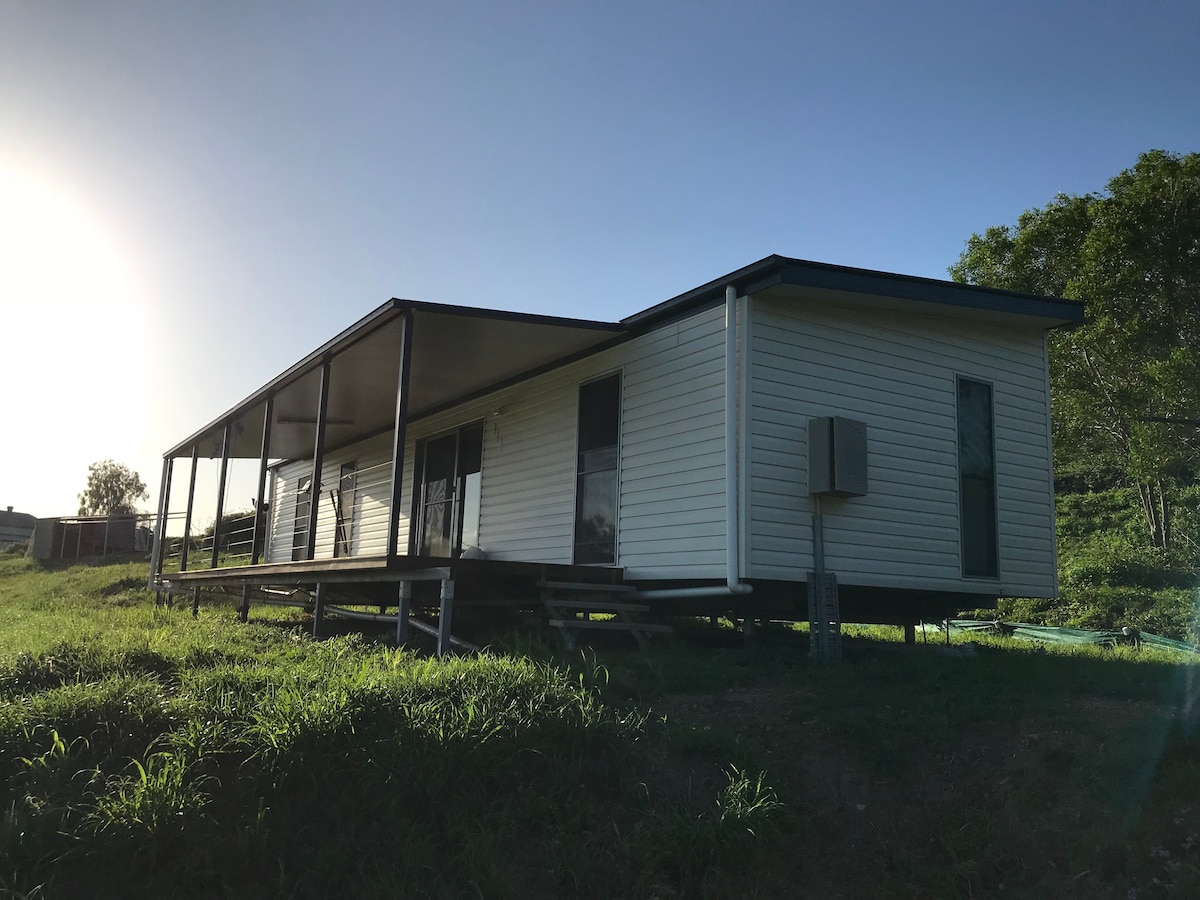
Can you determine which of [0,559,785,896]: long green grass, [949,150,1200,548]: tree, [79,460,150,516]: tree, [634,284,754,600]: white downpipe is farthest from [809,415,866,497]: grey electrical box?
[79,460,150,516]: tree

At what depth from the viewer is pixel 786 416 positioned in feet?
28.2

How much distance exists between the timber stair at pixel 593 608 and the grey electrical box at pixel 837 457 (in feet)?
6.33

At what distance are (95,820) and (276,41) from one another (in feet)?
25.5

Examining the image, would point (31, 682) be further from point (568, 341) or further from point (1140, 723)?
point (1140, 723)

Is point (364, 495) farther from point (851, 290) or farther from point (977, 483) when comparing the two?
point (977, 483)

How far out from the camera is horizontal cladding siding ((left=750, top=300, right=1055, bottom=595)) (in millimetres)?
8484

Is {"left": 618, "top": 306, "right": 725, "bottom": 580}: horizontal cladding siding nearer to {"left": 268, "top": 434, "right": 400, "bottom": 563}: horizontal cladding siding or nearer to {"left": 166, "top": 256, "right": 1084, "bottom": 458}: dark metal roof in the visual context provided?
{"left": 166, "top": 256, "right": 1084, "bottom": 458}: dark metal roof

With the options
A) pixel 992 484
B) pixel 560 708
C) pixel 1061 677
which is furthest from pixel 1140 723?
pixel 992 484

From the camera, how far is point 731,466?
8.19 meters

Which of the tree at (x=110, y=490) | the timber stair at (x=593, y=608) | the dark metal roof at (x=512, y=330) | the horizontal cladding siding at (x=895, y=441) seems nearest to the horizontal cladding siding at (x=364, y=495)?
the dark metal roof at (x=512, y=330)

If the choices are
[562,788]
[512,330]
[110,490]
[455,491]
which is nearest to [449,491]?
[455,491]

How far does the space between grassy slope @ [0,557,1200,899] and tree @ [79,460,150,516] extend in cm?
5262

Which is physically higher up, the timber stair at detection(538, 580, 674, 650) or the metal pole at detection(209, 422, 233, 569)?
the metal pole at detection(209, 422, 233, 569)

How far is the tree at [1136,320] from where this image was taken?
16.3 m
